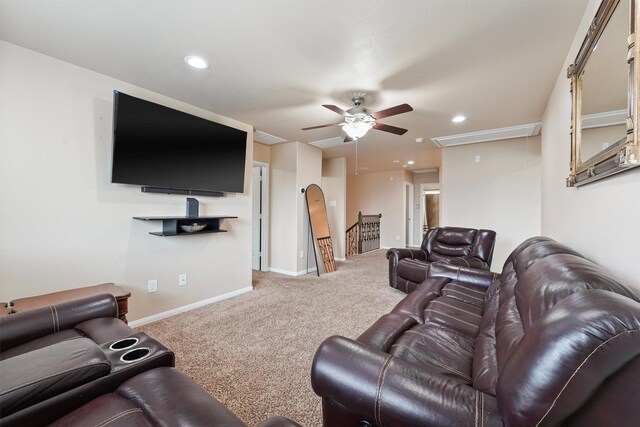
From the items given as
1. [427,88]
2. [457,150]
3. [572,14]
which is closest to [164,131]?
[427,88]

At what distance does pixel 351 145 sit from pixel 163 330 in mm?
4039

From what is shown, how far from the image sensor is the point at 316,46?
6.61 feet

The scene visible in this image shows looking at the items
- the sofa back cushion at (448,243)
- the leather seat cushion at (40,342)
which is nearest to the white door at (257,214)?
the sofa back cushion at (448,243)

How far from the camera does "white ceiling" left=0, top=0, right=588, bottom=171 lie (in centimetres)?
166

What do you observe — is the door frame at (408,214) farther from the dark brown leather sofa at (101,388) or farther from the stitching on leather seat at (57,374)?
the stitching on leather seat at (57,374)

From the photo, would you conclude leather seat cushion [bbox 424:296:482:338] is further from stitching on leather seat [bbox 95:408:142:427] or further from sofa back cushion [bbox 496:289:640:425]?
stitching on leather seat [bbox 95:408:142:427]

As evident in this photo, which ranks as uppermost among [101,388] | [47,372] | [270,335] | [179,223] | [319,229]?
[179,223]

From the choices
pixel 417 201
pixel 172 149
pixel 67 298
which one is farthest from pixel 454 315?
pixel 417 201

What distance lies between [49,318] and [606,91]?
10.3 feet

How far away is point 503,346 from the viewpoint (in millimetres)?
1136

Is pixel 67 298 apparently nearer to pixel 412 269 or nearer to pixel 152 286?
pixel 152 286

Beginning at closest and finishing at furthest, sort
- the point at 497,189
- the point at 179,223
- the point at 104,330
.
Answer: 1. the point at 104,330
2. the point at 179,223
3. the point at 497,189

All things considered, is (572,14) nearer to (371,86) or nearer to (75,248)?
(371,86)

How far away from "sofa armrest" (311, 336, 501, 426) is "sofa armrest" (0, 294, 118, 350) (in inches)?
56.3
